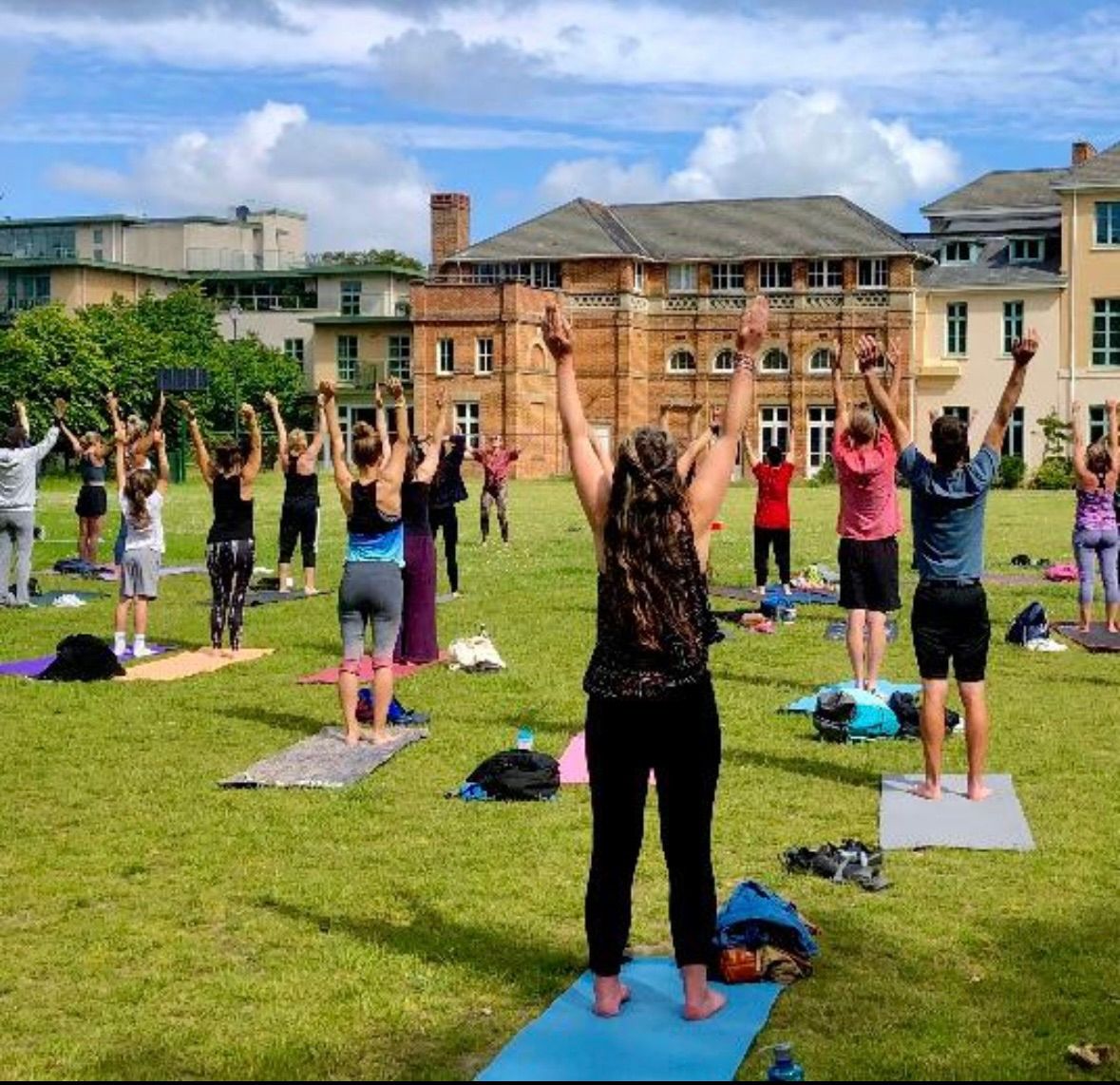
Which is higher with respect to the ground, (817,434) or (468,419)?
(468,419)

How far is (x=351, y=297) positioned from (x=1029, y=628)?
71.2m

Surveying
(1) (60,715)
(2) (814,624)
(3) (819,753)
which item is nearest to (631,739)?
(3) (819,753)

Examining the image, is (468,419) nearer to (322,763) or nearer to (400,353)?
(400,353)

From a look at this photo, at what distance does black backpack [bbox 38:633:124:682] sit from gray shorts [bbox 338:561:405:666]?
14.3 feet

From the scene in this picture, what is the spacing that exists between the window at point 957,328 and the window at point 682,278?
10.4 meters

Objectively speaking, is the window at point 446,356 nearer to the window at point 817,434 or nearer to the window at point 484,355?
the window at point 484,355

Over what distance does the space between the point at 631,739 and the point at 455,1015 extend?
127 centimetres

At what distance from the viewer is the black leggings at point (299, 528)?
21.8m

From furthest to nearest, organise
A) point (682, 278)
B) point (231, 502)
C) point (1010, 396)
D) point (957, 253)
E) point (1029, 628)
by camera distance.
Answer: point (682, 278) → point (957, 253) → point (1029, 628) → point (231, 502) → point (1010, 396)

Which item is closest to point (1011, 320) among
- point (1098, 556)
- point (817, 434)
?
point (817, 434)

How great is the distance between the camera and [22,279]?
3516 inches

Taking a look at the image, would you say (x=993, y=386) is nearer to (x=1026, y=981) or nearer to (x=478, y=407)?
(x=478, y=407)

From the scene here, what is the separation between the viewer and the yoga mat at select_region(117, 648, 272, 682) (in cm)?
1556

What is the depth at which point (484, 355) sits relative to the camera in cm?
7269
